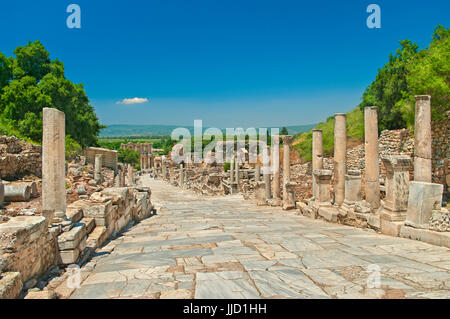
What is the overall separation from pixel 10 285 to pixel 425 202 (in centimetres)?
680

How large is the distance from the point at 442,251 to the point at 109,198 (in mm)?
7269

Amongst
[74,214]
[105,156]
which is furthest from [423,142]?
[105,156]

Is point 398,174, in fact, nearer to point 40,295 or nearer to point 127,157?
point 40,295

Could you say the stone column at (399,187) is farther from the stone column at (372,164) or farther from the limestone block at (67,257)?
the limestone block at (67,257)

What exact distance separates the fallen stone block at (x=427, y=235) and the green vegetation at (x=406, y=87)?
11398 millimetres

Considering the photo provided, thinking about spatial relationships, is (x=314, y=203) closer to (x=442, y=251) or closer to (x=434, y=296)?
(x=442, y=251)

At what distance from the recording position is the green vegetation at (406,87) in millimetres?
14945

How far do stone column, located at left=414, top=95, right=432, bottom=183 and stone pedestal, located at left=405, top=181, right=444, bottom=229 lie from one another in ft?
1.29

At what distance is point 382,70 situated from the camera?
81.4ft

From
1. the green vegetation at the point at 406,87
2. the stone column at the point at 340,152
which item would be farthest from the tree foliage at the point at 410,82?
the stone column at the point at 340,152

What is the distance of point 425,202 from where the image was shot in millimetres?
6102

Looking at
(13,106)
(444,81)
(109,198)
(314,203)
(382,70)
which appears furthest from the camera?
(382,70)

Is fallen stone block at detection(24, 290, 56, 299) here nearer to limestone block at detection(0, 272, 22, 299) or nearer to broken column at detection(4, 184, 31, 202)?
limestone block at detection(0, 272, 22, 299)
